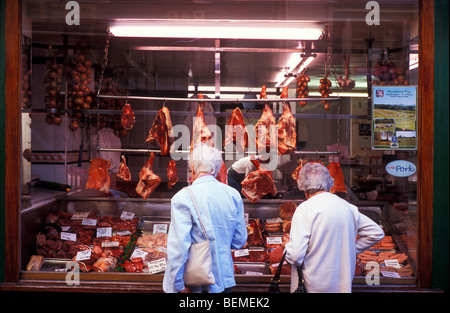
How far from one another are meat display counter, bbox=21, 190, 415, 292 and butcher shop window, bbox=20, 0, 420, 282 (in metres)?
0.07

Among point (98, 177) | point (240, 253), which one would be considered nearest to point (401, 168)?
point (240, 253)

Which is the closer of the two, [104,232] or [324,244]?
[324,244]

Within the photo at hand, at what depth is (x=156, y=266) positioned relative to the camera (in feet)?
15.3

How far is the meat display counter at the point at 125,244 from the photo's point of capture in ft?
14.5

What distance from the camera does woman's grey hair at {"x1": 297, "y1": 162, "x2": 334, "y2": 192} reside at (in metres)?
3.89

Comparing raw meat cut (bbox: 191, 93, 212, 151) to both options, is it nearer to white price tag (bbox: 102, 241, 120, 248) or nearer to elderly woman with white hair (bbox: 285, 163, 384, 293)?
white price tag (bbox: 102, 241, 120, 248)

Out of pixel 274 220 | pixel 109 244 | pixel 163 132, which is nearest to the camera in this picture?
pixel 109 244

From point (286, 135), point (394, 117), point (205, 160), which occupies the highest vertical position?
point (394, 117)

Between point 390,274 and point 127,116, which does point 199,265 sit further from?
point 127,116

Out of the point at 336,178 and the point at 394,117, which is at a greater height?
the point at 394,117

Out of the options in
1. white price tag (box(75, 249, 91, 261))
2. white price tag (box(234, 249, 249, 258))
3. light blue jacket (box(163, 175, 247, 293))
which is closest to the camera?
light blue jacket (box(163, 175, 247, 293))

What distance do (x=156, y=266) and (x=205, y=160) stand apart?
1576mm

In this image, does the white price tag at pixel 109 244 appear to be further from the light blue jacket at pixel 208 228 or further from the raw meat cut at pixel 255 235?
the light blue jacket at pixel 208 228

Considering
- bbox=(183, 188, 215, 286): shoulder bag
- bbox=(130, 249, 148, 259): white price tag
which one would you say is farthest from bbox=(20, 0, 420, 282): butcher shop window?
bbox=(183, 188, 215, 286): shoulder bag
